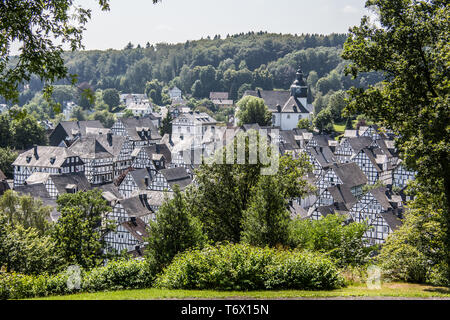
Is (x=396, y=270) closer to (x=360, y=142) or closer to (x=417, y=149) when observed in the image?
(x=417, y=149)

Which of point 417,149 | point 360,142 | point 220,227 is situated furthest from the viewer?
point 360,142

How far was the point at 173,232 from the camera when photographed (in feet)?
69.4

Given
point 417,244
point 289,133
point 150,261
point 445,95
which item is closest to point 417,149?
point 445,95

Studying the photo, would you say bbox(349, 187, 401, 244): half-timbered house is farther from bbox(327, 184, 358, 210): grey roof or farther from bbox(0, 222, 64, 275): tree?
bbox(0, 222, 64, 275): tree

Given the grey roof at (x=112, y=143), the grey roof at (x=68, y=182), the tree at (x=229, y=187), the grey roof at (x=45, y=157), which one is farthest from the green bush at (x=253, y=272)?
the grey roof at (x=112, y=143)

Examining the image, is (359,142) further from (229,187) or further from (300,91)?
(229,187)

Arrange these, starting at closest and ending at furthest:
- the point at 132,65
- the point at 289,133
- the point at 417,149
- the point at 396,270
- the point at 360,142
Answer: the point at 417,149, the point at 396,270, the point at 360,142, the point at 289,133, the point at 132,65

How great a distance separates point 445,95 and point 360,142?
62005 mm

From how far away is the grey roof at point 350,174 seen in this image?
5662cm

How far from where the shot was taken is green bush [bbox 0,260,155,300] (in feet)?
51.6

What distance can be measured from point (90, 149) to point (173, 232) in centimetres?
5260

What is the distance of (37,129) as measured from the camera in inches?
3172

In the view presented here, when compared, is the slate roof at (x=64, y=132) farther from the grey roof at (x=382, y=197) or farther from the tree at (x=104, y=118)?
the grey roof at (x=382, y=197)

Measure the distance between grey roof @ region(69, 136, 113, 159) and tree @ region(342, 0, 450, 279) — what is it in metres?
57.3
